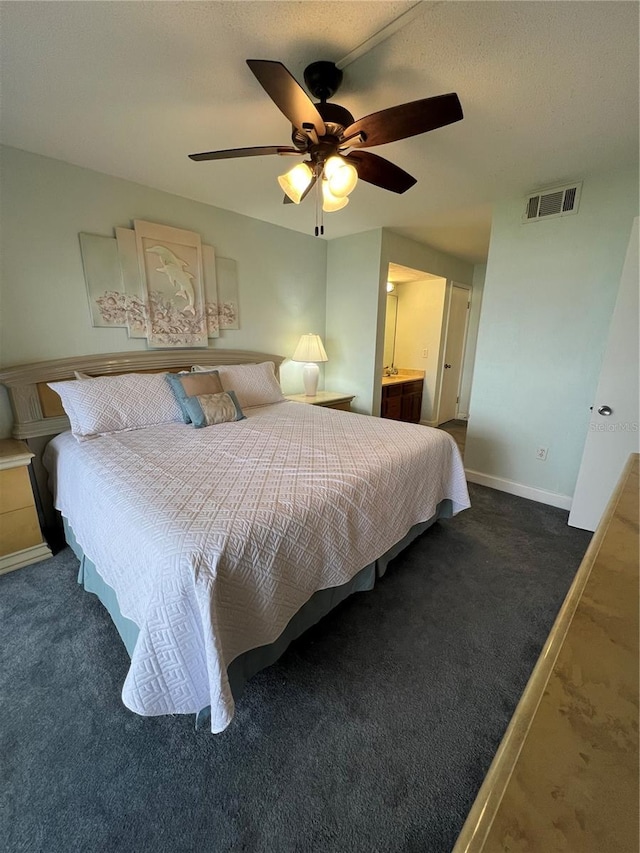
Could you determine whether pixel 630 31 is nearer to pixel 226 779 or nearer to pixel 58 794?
pixel 226 779

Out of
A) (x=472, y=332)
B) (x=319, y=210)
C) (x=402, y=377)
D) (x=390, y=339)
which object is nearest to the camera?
(x=319, y=210)

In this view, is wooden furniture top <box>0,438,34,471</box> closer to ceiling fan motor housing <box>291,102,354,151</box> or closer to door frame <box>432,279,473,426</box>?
ceiling fan motor housing <box>291,102,354,151</box>

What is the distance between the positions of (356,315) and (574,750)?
152 inches

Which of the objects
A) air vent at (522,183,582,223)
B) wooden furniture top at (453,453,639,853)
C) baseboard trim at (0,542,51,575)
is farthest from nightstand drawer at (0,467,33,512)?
air vent at (522,183,582,223)

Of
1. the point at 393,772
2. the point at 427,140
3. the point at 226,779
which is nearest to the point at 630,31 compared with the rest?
the point at 427,140

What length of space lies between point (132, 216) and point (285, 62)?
1699 mm

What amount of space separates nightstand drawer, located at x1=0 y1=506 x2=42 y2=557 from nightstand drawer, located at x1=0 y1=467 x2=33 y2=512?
4cm

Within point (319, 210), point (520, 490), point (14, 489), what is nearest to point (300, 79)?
point (319, 210)

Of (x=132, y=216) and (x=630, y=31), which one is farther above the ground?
(x=630, y=31)

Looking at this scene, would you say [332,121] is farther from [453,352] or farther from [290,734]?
[453,352]

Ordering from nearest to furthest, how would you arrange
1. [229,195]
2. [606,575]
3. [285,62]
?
[606,575], [285,62], [229,195]

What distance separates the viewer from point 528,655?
156 cm

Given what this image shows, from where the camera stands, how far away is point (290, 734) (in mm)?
1256

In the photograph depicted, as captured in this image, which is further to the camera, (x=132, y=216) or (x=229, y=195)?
(x=229, y=195)
